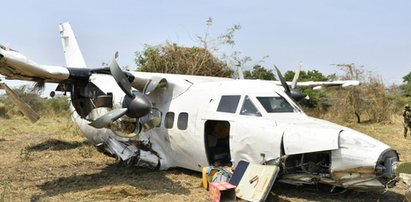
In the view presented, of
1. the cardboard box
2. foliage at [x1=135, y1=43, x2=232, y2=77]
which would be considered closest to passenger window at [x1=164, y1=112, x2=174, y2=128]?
the cardboard box

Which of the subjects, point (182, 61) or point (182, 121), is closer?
point (182, 121)

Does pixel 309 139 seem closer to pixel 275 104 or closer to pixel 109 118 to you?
pixel 275 104

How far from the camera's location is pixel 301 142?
725 cm

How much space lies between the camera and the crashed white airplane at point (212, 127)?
701cm

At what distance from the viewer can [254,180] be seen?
752 centimetres

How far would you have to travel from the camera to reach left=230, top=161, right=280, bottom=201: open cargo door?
23.7 feet

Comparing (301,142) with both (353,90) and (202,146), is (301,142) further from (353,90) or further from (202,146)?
(353,90)

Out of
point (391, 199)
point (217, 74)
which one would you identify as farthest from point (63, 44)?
point (391, 199)

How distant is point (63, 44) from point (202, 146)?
9.01 meters

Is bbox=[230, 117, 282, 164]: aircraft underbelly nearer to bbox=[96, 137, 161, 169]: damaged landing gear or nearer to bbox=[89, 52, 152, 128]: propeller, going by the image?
bbox=[89, 52, 152, 128]: propeller

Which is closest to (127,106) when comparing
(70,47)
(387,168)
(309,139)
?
(309,139)

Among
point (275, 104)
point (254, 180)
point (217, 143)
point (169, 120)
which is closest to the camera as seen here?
point (254, 180)

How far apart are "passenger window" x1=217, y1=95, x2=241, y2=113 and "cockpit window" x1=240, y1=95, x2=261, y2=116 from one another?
0.20 metres

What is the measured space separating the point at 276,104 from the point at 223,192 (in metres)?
2.44
